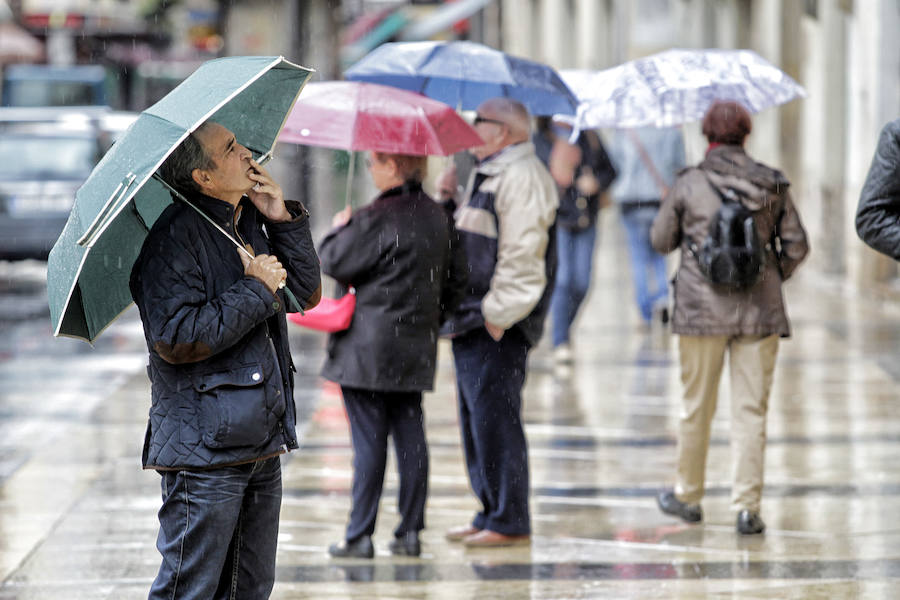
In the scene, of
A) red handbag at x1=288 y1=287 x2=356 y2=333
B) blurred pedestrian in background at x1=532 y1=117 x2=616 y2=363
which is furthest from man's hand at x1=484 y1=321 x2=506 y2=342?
blurred pedestrian in background at x1=532 y1=117 x2=616 y2=363

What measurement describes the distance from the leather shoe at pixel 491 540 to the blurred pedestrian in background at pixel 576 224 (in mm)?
4875

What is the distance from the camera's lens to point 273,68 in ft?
13.8

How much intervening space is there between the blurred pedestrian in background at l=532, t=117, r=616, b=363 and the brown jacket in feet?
14.6

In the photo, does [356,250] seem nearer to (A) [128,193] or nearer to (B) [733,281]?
(B) [733,281]

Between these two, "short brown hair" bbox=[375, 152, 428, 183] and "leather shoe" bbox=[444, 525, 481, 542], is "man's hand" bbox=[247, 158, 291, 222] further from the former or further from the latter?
"leather shoe" bbox=[444, 525, 481, 542]

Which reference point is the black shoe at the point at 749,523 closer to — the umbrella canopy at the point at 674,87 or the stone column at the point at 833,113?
the umbrella canopy at the point at 674,87

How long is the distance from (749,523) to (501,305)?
4.69 ft

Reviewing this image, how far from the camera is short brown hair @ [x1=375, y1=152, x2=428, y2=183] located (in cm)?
606

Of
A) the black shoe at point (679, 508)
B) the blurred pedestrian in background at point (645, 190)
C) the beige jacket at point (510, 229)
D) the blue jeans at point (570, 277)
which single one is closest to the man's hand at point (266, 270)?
the beige jacket at point (510, 229)

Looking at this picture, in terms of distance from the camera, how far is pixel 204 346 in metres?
3.85

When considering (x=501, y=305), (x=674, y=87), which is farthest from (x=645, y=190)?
(x=501, y=305)

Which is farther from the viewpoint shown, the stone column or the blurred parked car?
the stone column

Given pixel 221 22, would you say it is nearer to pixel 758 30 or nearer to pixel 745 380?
pixel 758 30

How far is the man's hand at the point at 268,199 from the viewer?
4.16 meters
